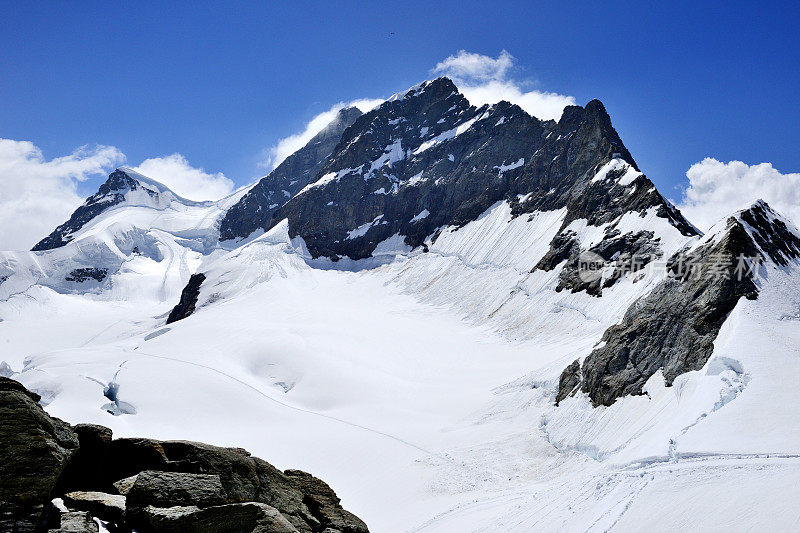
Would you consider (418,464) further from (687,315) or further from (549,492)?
(687,315)

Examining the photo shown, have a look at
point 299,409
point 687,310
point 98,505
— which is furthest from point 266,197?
point 98,505

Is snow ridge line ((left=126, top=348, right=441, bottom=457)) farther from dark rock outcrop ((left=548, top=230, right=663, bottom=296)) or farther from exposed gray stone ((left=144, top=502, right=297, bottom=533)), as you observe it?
dark rock outcrop ((left=548, top=230, right=663, bottom=296))

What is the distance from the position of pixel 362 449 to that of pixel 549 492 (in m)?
14.7

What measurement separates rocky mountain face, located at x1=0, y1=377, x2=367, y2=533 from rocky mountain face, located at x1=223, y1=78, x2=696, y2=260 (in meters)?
52.7

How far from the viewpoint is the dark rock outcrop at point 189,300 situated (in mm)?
100688

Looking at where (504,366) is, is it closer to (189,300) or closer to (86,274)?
(189,300)

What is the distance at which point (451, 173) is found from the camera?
374ft

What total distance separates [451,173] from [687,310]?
90.7 m

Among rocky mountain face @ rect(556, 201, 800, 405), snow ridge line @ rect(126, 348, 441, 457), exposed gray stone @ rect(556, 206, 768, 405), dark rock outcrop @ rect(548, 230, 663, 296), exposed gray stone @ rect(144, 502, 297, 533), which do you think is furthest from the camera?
dark rock outcrop @ rect(548, 230, 663, 296)

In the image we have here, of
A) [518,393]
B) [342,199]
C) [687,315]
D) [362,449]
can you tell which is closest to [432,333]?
[518,393]

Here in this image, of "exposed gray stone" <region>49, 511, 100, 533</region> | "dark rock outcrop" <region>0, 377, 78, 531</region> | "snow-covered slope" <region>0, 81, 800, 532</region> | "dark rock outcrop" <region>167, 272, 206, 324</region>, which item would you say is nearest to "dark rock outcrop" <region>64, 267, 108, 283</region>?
"snow-covered slope" <region>0, 81, 800, 532</region>

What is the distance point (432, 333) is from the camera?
64.1m

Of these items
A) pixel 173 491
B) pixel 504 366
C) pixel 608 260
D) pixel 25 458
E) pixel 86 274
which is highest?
pixel 86 274

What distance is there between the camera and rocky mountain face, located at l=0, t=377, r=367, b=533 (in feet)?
34.9
